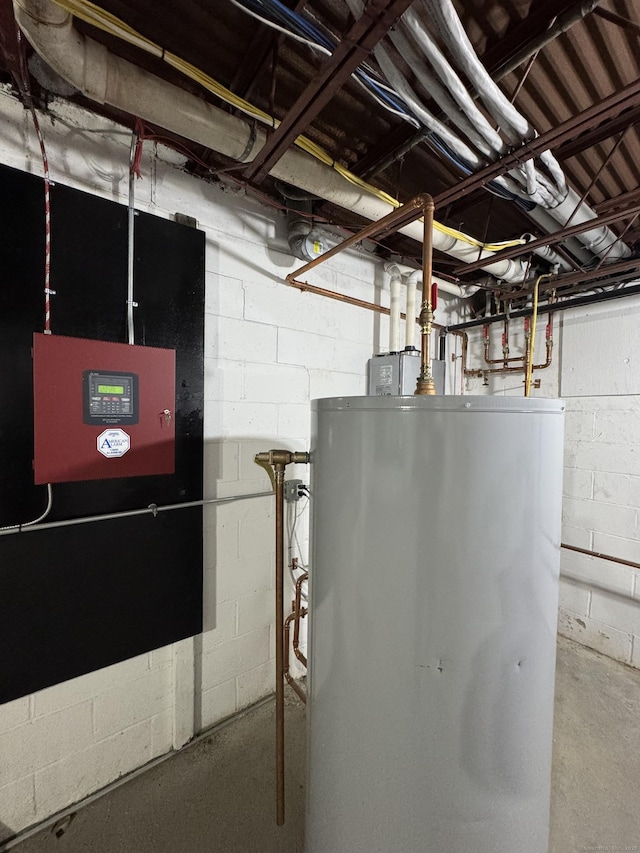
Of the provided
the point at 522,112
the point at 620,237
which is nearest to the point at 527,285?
the point at 620,237

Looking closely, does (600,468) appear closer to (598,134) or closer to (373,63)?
(598,134)

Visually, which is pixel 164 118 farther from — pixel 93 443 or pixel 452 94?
pixel 93 443

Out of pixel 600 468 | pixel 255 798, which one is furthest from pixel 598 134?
pixel 255 798

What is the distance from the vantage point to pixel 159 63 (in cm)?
117

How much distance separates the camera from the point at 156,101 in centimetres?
107

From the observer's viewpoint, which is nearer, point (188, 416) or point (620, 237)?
point (188, 416)

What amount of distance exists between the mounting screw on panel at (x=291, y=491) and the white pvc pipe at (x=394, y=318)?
95 cm

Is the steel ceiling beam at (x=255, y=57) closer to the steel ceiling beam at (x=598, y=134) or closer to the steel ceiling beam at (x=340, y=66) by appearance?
the steel ceiling beam at (x=340, y=66)

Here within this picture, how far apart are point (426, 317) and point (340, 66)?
0.63m

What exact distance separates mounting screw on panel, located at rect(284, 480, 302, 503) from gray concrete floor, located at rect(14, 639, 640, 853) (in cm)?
102

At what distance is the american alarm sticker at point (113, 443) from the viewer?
1314 mm

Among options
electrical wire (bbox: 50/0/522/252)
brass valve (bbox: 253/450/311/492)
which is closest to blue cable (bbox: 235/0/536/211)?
electrical wire (bbox: 50/0/522/252)

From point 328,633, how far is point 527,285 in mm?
2349

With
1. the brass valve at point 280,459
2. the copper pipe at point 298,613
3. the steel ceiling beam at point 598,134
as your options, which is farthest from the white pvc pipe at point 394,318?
the copper pipe at point 298,613
